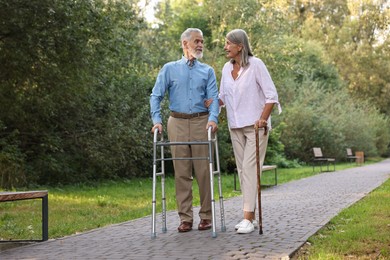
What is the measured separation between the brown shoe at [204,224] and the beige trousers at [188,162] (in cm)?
11

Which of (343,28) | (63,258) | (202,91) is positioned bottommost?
(63,258)

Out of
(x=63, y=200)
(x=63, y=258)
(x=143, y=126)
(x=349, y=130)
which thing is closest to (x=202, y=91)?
(x=63, y=258)

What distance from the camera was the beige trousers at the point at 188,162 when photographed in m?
7.88

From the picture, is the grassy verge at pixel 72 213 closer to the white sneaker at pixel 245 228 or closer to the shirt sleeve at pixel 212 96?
the white sneaker at pixel 245 228

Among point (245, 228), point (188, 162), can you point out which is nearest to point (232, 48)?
point (188, 162)

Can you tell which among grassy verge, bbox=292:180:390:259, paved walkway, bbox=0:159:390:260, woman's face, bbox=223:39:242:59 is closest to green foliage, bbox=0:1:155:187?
paved walkway, bbox=0:159:390:260

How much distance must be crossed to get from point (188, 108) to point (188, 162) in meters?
0.66

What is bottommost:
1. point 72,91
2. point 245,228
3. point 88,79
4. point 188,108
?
point 245,228

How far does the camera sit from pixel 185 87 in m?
7.86

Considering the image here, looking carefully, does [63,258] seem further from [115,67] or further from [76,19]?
[115,67]

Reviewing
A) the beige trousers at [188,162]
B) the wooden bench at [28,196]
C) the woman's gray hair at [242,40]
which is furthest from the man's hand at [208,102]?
the wooden bench at [28,196]

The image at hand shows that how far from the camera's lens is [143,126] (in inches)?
907

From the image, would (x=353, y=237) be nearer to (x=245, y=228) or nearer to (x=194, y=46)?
(x=245, y=228)

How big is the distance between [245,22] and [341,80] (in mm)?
27709
